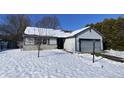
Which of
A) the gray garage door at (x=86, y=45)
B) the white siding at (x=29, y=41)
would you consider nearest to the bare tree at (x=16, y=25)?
the white siding at (x=29, y=41)

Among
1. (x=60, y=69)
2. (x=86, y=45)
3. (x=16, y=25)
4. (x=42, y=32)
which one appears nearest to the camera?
(x=60, y=69)

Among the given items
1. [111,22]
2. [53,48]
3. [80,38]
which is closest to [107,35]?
[111,22]

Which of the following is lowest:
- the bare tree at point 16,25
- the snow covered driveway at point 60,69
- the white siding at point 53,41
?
the snow covered driveway at point 60,69

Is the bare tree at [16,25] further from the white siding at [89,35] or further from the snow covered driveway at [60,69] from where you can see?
the snow covered driveway at [60,69]

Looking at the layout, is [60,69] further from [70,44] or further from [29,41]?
[29,41]

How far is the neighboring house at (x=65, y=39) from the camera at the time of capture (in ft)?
60.3

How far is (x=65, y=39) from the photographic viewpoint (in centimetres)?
2192

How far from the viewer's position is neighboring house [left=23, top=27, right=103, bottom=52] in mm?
18375

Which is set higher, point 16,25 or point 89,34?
point 16,25

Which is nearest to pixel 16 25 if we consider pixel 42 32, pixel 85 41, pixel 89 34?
pixel 42 32

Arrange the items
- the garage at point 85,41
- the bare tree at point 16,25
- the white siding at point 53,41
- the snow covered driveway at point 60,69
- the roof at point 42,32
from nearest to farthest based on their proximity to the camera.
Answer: the snow covered driveway at point 60,69, the garage at point 85,41, the roof at point 42,32, the white siding at point 53,41, the bare tree at point 16,25

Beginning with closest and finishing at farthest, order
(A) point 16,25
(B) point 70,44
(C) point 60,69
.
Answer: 1. (C) point 60,69
2. (B) point 70,44
3. (A) point 16,25

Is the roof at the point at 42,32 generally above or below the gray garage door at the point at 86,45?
above
